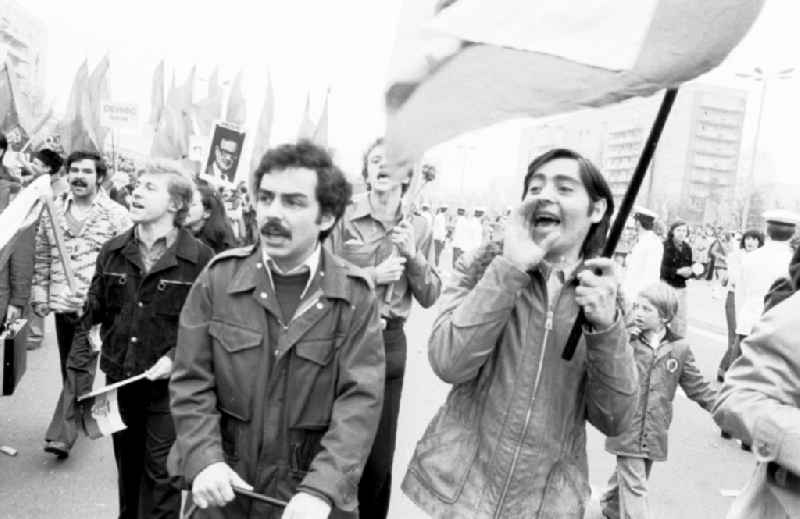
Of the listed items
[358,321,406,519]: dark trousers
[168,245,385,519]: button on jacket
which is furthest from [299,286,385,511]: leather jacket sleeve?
[358,321,406,519]: dark trousers

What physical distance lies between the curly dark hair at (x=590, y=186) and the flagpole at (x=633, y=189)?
26 centimetres

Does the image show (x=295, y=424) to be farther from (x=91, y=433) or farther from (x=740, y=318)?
(x=740, y=318)

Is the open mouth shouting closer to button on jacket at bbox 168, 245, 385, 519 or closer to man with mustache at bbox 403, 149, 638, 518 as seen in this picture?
man with mustache at bbox 403, 149, 638, 518

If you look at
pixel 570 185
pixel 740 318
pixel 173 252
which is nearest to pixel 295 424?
pixel 570 185

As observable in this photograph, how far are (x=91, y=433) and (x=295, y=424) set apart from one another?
1.59 meters

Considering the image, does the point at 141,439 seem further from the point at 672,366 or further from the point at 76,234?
the point at 672,366

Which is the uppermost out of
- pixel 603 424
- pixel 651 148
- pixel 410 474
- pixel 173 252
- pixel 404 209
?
pixel 651 148

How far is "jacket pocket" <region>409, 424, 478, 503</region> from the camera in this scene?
2275 millimetres

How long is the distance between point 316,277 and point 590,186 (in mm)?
932

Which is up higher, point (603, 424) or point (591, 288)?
point (591, 288)

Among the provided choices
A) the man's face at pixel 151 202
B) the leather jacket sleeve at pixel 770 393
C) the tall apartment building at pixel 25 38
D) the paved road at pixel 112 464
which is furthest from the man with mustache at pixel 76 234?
the tall apartment building at pixel 25 38

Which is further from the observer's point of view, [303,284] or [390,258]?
[390,258]

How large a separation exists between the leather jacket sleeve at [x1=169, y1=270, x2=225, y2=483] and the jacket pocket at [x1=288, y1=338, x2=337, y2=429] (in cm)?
25

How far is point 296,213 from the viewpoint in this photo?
2.60 m
